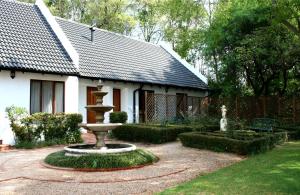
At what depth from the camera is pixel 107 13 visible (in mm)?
42750

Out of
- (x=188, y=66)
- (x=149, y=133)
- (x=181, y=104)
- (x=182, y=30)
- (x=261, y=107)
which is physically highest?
(x=182, y=30)

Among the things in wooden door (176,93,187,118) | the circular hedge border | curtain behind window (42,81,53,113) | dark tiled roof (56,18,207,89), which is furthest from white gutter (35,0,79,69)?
wooden door (176,93,187,118)

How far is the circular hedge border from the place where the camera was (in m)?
10.9

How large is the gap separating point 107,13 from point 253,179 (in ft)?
120

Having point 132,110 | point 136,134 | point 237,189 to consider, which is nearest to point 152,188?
Result: point 237,189

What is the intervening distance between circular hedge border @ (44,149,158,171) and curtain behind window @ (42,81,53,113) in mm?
6894

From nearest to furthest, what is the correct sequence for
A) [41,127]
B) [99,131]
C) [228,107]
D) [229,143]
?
[99,131] < [229,143] < [41,127] < [228,107]

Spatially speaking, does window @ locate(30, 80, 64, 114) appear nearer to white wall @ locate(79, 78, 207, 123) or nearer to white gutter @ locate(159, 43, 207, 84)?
white wall @ locate(79, 78, 207, 123)

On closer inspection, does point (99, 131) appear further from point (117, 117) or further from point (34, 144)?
point (117, 117)

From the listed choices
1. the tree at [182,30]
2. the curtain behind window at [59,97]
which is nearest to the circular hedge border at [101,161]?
the curtain behind window at [59,97]

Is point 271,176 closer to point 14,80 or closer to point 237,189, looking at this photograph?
point 237,189

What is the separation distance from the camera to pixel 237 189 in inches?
320

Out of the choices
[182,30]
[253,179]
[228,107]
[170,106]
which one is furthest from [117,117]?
[182,30]

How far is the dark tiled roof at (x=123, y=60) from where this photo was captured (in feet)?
72.4
